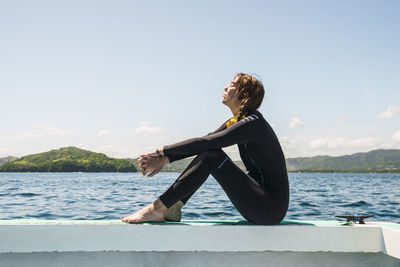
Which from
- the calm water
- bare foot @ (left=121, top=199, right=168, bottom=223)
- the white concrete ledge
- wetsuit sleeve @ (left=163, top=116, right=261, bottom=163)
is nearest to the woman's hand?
wetsuit sleeve @ (left=163, top=116, right=261, bottom=163)

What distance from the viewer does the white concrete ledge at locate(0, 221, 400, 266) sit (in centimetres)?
211

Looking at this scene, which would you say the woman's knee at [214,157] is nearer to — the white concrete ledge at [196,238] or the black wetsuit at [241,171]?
the black wetsuit at [241,171]

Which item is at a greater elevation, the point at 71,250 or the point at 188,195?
the point at 188,195

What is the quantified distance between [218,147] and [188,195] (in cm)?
46


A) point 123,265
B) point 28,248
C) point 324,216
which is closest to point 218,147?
point 123,265

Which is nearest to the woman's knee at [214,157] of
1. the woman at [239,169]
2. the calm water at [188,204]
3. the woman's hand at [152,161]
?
the woman at [239,169]

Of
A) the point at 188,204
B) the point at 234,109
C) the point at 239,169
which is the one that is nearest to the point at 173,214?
the point at 239,169

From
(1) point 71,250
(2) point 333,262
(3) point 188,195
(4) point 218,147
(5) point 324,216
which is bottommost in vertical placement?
(5) point 324,216

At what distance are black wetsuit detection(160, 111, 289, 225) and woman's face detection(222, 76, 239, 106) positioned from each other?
23cm

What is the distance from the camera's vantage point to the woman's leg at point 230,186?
2297mm

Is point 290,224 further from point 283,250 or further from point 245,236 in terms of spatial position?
point 245,236

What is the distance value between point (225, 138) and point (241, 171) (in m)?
0.26

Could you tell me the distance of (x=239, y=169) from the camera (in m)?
2.34

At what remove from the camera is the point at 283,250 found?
2250mm
